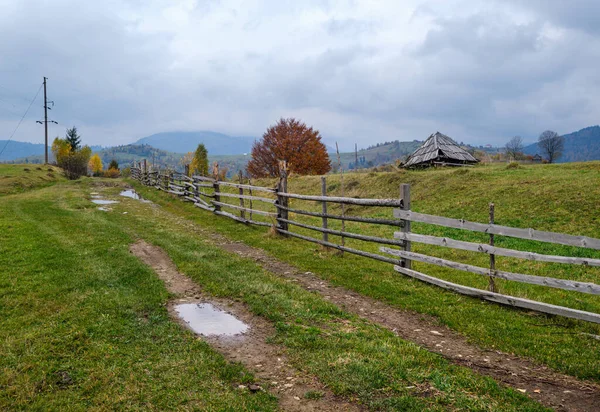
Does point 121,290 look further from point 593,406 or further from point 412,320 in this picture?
point 593,406

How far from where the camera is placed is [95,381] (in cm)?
387

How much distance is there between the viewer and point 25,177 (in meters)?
29.8

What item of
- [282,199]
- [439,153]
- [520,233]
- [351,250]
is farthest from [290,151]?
[520,233]

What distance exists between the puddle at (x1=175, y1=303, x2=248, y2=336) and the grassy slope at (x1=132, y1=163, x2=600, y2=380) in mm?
2672

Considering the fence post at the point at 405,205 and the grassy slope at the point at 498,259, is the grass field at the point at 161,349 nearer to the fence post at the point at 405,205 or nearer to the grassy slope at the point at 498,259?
the grassy slope at the point at 498,259

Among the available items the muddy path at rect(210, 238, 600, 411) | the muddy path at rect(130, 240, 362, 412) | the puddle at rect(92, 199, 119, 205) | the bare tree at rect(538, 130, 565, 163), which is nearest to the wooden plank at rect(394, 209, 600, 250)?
the muddy path at rect(210, 238, 600, 411)

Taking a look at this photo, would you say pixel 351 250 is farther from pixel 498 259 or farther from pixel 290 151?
pixel 290 151

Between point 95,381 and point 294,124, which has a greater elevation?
point 294,124

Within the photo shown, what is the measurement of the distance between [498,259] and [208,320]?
342 inches

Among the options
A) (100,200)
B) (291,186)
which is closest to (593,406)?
(100,200)

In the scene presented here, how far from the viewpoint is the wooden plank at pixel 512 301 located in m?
5.39

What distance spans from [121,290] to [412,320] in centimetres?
497

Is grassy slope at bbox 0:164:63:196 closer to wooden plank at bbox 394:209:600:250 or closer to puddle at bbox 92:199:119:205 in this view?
puddle at bbox 92:199:119:205

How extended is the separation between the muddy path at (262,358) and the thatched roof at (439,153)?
2587 centimetres
